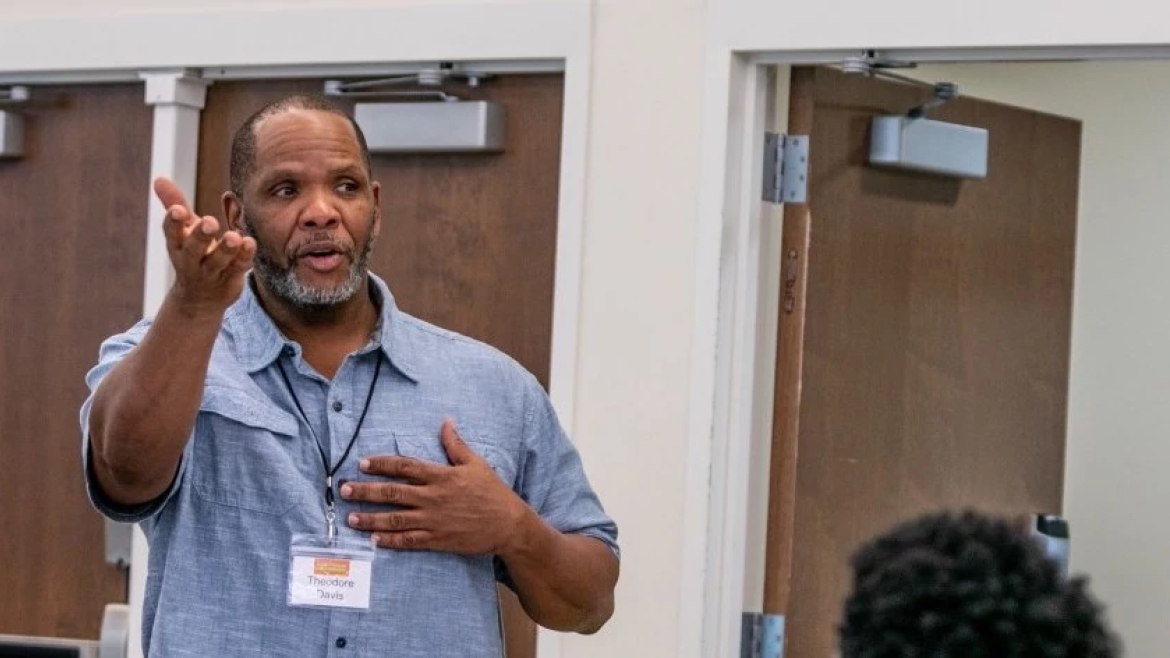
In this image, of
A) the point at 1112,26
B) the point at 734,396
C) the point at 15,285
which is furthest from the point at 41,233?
the point at 1112,26

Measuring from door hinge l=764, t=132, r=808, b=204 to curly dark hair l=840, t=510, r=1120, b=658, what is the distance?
2.09 meters

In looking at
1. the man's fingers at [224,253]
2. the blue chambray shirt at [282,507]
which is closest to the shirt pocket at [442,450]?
the blue chambray shirt at [282,507]

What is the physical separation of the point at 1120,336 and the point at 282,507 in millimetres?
2188

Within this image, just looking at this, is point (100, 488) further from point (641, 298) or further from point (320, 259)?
point (641, 298)

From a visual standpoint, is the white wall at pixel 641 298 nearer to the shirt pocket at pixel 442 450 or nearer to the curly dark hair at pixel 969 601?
the shirt pocket at pixel 442 450

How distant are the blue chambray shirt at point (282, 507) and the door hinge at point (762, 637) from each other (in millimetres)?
1053

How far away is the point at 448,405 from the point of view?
207 cm

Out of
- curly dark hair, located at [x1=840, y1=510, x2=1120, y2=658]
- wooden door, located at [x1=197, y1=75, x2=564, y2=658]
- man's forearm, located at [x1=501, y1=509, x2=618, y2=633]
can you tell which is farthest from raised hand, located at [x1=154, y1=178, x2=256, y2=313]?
wooden door, located at [x1=197, y1=75, x2=564, y2=658]

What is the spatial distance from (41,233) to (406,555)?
1.98 metres

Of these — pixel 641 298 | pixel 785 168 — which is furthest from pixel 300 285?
pixel 785 168

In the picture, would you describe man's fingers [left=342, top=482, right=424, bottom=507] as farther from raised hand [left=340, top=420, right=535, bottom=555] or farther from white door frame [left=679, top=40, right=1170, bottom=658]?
white door frame [left=679, top=40, right=1170, bottom=658]

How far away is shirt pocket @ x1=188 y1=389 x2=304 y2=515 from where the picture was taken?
1.95 metres

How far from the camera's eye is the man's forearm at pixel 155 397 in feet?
5.79

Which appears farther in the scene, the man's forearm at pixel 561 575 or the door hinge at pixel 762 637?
the door hinge at pixel 762 637
